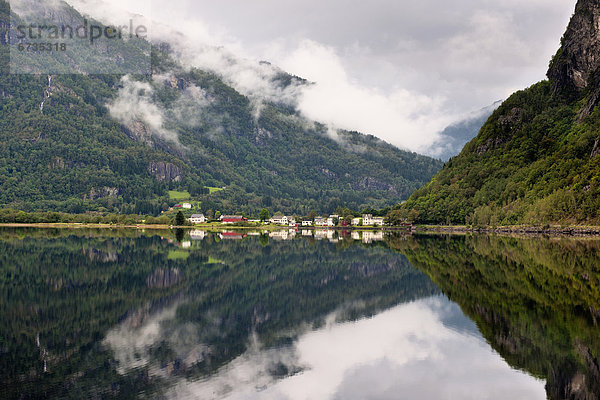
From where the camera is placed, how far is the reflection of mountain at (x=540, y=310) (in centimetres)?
1592

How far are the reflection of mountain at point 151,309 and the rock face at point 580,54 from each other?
133 metres

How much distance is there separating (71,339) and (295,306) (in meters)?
12.5

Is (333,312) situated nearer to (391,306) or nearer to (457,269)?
(391,306)

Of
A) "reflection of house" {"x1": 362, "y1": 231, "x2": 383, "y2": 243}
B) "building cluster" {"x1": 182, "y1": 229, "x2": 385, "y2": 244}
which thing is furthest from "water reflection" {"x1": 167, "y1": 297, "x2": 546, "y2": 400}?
"reflection of house" {"x1": 362, "y1": 231, "x2": 383, "y2": 243}

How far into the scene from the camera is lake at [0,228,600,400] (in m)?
15.2

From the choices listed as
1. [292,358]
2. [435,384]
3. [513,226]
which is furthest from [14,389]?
[513,226]

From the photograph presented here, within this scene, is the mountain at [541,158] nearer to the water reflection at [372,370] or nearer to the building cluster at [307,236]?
the building cluster at [307,236]

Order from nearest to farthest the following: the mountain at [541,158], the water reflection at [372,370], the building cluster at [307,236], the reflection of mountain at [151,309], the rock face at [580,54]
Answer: the water reflection at [372,370] → the reflection of mountain at [151,309] → the building cluster at [307,236] → the mountain at [541,158] → the rock face at [580,54]

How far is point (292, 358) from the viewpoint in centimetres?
1831

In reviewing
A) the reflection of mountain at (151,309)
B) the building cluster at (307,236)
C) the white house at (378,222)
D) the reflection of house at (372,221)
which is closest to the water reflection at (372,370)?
the reflection of mountain at (151,309)

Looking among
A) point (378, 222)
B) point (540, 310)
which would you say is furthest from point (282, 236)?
point (540, 310)

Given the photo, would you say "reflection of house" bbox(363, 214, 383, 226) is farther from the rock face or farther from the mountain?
the rock face

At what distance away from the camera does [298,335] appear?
21656 millimetres

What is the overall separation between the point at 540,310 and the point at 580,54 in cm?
16388
